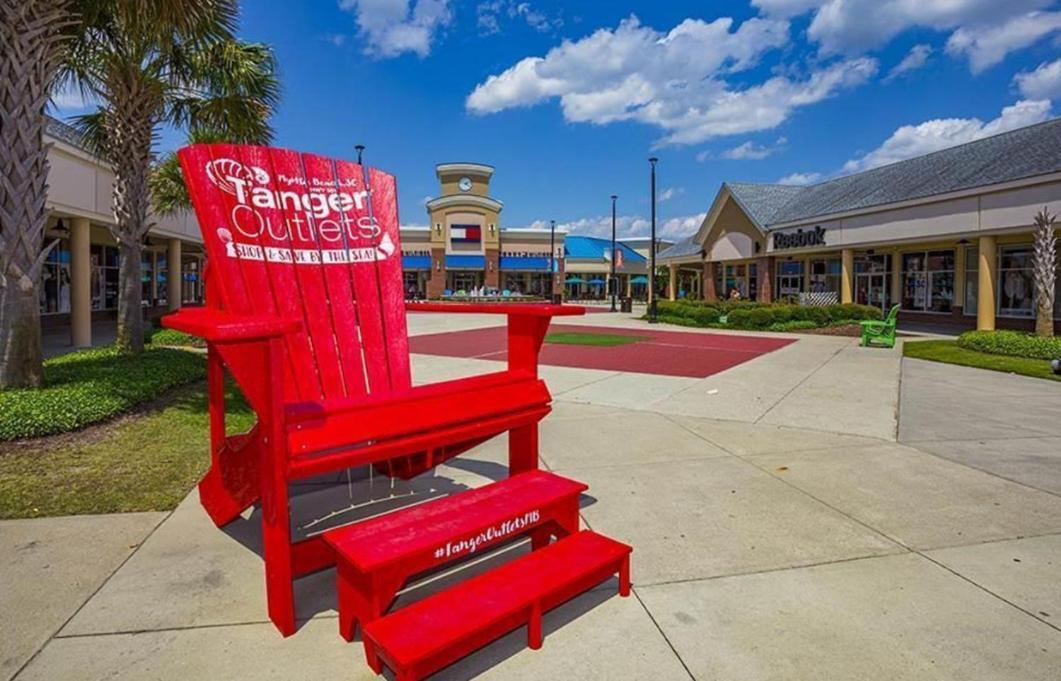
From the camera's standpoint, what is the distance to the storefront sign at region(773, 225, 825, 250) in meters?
25.1

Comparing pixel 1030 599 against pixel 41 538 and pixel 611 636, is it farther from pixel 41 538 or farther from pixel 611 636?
pixel 41 538

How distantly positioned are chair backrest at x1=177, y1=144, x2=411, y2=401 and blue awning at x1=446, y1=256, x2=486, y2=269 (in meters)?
48.5

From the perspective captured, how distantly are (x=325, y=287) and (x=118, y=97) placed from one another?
31.0ft

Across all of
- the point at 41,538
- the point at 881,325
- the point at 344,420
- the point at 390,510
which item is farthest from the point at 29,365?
the point at 881,325

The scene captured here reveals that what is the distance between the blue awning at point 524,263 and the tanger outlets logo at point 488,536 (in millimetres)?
51772

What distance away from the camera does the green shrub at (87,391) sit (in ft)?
17.4

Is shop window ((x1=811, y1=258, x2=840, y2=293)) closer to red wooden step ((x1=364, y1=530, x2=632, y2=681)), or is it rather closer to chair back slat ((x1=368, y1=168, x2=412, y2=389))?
chair back slat ((x1=368, y1=168, x2=412, y2=389))

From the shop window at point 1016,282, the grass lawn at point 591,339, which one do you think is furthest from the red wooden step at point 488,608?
the shop window at point 1016,282

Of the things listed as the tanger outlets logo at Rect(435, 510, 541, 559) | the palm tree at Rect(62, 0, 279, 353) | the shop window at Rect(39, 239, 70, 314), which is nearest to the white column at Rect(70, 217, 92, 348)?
the palm tree at Rect(62, 0, 279, 353)

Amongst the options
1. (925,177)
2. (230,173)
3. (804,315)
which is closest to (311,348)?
(230,173)

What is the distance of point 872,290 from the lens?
27.0 metres

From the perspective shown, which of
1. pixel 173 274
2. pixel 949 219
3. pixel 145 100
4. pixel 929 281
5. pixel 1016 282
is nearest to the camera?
pixel 145 100

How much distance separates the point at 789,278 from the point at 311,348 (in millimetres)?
30317

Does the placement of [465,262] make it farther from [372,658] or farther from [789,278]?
[372,658]
